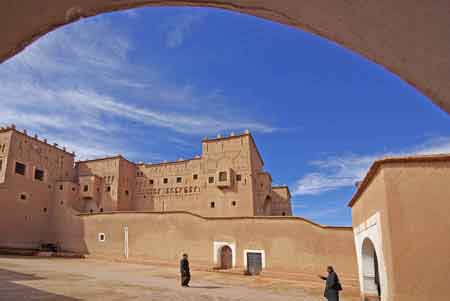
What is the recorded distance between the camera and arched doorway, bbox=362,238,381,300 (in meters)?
11.7

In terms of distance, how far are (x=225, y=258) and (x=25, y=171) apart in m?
22.3

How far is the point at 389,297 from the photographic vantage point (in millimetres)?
7801

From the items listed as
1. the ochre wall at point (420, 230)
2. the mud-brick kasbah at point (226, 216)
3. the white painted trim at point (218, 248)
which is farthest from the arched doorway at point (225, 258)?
the ochre wall at point (420, 230)

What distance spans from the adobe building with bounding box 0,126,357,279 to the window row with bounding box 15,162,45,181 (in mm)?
99

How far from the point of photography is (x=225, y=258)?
73.8 ft

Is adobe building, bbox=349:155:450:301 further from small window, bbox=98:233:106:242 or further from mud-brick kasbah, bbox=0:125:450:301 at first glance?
small window, bbox=98:233:106:242

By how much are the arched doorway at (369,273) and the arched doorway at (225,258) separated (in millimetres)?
11266

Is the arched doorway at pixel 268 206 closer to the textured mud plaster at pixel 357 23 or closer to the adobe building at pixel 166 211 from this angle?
the adobe building at pixel 166 211

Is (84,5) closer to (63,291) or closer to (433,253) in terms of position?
(433,253)

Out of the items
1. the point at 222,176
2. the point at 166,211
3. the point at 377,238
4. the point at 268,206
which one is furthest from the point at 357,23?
the point at 268,206

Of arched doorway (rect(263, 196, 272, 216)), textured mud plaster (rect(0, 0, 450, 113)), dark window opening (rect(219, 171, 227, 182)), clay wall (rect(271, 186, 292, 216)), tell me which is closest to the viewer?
textured mud plaster (rect(0, 0, 450, 113))

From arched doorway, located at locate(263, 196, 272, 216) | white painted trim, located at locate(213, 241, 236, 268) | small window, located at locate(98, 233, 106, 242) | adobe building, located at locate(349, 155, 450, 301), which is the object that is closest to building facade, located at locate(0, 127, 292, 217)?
arched doorway, located at locate(263, 196, 272, 216)

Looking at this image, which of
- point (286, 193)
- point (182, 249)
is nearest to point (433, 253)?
point (182, 249)

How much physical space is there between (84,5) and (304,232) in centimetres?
1924
